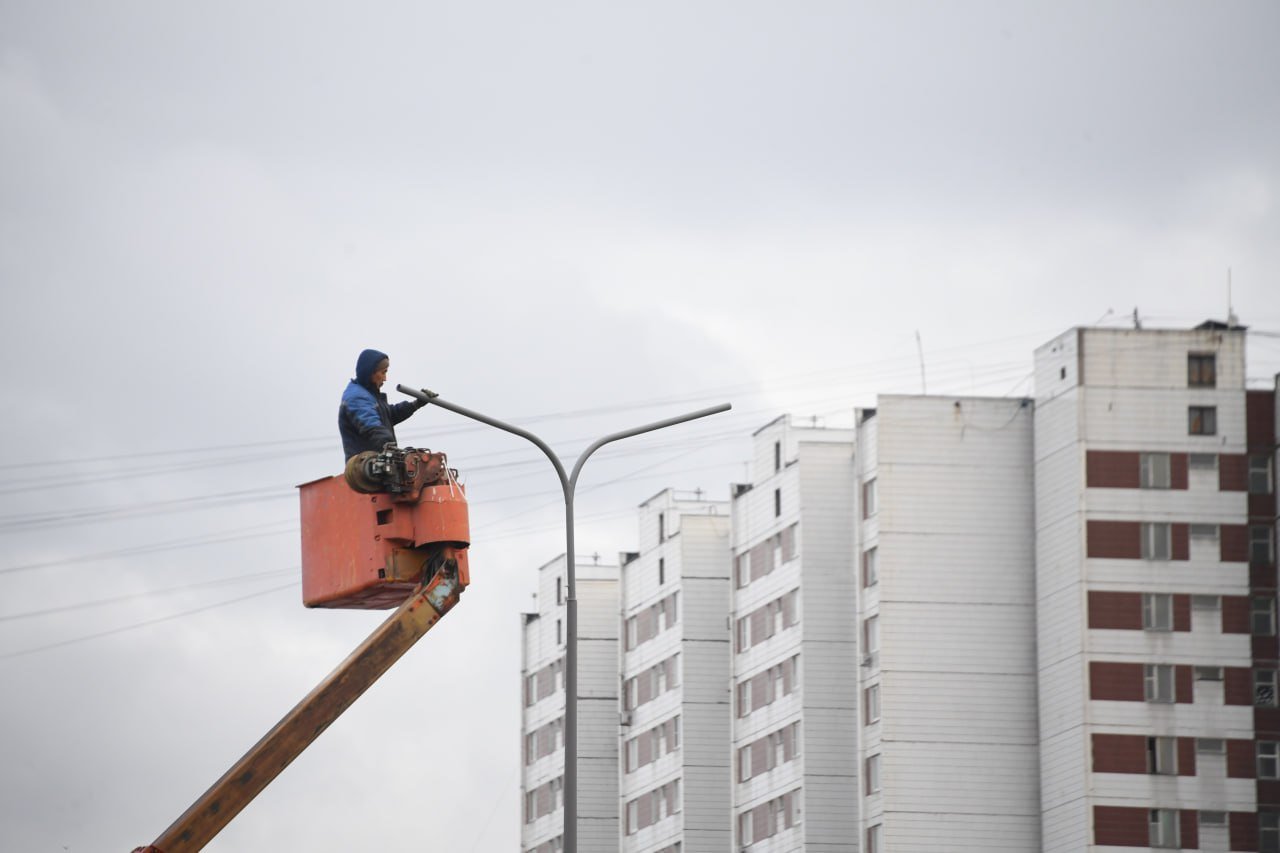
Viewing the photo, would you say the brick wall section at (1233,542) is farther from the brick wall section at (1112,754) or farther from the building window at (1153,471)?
the brick wall section at (1112,754)

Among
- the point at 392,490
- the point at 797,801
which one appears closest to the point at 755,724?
the point at 797,801

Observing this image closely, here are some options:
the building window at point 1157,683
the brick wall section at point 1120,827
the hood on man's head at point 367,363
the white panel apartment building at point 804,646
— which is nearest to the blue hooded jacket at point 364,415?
the hood on man's head at point 367,363

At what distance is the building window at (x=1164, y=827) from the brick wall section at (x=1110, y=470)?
13856 millimetres

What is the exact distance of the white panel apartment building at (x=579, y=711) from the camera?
147500 millimetres

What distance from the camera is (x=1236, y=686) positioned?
103500 millimetres

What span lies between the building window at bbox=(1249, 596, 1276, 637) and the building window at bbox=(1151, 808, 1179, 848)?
9.20 metres

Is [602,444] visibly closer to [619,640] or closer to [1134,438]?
[1134,438]

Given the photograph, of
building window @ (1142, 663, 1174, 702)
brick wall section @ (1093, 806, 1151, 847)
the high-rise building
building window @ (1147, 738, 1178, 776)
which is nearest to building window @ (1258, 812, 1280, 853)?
the high-rise building

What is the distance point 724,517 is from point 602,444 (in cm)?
9078

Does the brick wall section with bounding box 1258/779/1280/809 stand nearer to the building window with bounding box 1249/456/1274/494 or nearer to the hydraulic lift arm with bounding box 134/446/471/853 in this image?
the building window with bounding box 1249/456/1274/494

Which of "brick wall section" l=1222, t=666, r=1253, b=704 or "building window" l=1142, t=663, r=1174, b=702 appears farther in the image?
"brick wall section" l=1222, t=666, r=1253, b=704

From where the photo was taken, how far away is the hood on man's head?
30.8m

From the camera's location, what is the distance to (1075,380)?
103 meters

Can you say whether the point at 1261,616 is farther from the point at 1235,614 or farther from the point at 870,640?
the point at 870,640
